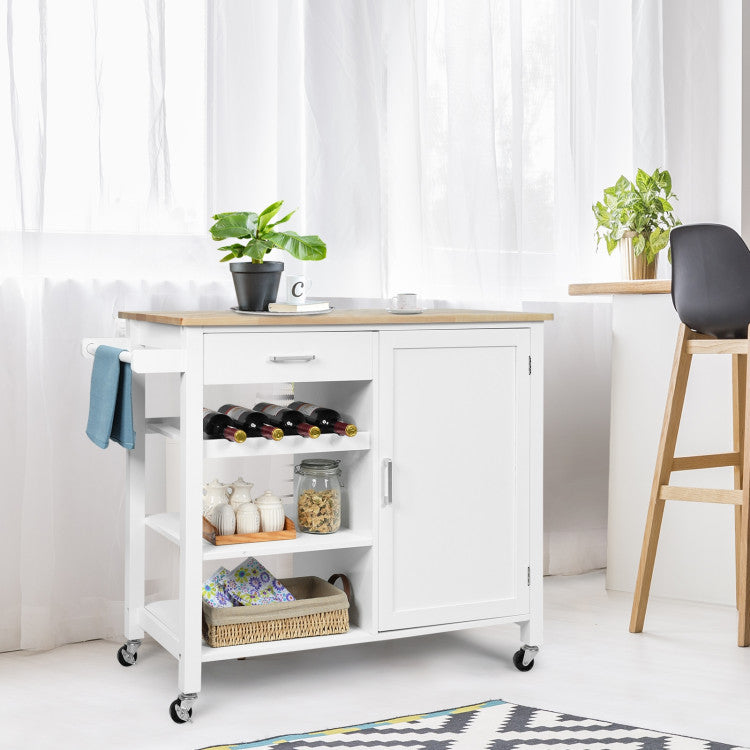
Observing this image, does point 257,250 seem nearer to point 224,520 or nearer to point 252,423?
point 252,423

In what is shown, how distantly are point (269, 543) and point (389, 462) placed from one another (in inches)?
12.1

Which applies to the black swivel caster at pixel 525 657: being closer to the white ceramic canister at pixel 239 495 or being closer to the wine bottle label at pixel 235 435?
the white ceramic canister at pixel 239 495

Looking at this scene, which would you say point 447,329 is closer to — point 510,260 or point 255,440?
point 255,440

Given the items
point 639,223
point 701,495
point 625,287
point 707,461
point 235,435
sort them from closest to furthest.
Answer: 1. point 235,435
2. point 701,495
3. point 707,461
4. point 625,287
5. point 639,223

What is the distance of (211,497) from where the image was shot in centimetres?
232

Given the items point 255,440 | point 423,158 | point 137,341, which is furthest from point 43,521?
point 423,158

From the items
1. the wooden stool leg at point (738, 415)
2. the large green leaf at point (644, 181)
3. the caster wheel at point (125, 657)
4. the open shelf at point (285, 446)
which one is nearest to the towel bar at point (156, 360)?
the open shelf at point (285, 446)

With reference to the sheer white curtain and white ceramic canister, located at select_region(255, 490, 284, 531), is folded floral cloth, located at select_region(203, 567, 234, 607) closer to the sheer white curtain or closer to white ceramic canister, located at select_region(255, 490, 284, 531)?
white ceramic canister, located at select_region(255, 490, 284, 531)

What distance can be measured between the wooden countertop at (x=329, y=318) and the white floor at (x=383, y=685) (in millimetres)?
787

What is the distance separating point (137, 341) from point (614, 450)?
4.74 ft

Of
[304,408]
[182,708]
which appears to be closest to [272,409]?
[304,408]

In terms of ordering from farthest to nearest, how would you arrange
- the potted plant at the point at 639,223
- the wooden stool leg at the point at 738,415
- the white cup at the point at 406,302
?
the potted plant at the point at 639,223 → the wooden stool leg at the point at 738,415 → the white cup at the point at 406,302

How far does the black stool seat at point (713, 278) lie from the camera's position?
2.56m

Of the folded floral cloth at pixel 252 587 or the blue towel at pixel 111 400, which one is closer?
the blue towel at pixel 111 400
